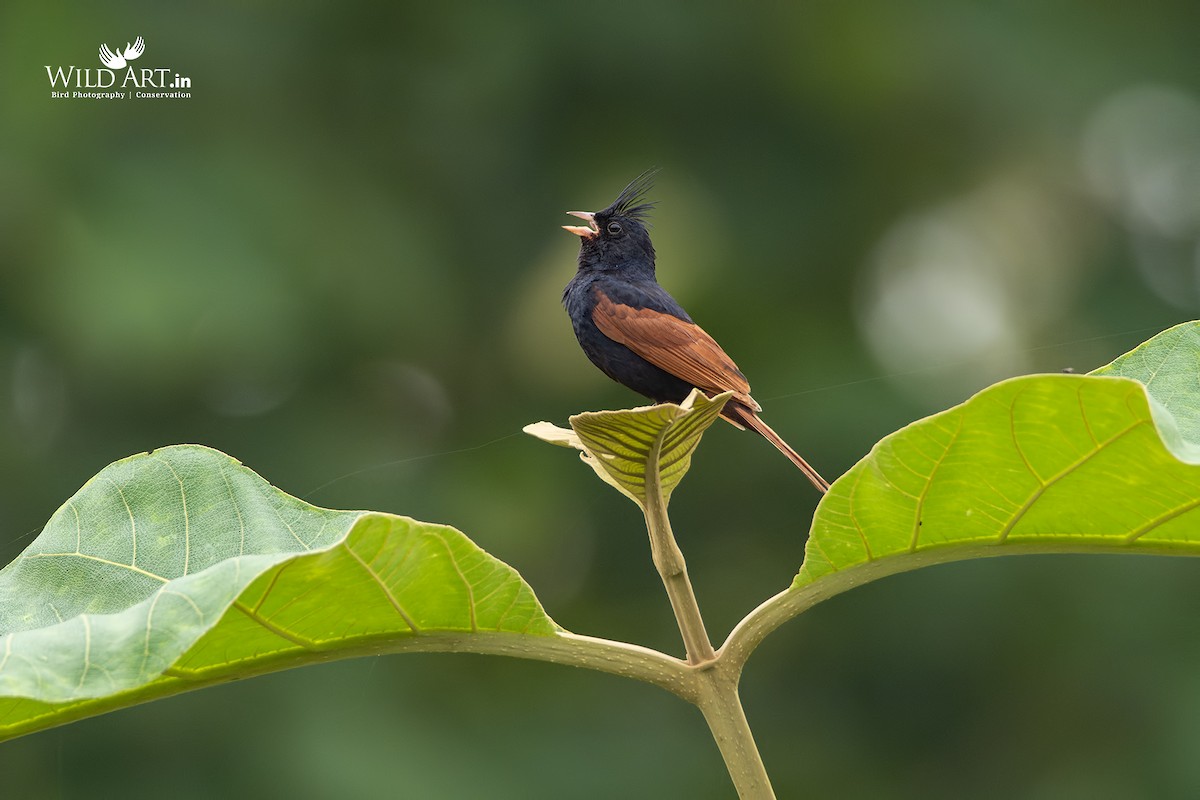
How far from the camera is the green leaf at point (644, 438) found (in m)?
1.18

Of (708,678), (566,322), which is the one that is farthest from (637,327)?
(566,322)

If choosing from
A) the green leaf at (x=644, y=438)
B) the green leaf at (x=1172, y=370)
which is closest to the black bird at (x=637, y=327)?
the green leaf at (x=1172, y=370)

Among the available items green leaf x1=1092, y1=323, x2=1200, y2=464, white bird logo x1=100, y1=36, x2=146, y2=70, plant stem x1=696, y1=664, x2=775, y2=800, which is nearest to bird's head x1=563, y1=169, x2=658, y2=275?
green leaf x1=1092, y1=323, x2=1200, y2=464

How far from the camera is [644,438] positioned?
1217 mm

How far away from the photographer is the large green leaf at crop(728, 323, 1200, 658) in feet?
3.67

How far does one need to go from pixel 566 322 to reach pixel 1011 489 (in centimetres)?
397

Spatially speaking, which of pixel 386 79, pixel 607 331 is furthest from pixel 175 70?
pixel 607 331

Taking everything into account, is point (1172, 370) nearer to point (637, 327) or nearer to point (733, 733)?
point (733, 733)

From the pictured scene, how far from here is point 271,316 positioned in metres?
5.50

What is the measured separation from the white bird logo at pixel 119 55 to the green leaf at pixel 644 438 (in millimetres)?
5263

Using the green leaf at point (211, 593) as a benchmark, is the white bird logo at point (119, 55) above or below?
above

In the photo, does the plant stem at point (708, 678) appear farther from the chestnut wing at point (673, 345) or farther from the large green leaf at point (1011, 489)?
the chestnut wing at point (673, 345)

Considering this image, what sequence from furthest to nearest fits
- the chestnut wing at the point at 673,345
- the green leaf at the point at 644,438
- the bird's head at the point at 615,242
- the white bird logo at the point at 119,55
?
the white bird logo at the point at 119,55
the bird's head at the point at 615,242
the chestnut wing at the point at 673,345
the green leaf at the point at 644,438

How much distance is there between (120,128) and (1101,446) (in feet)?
19.0
